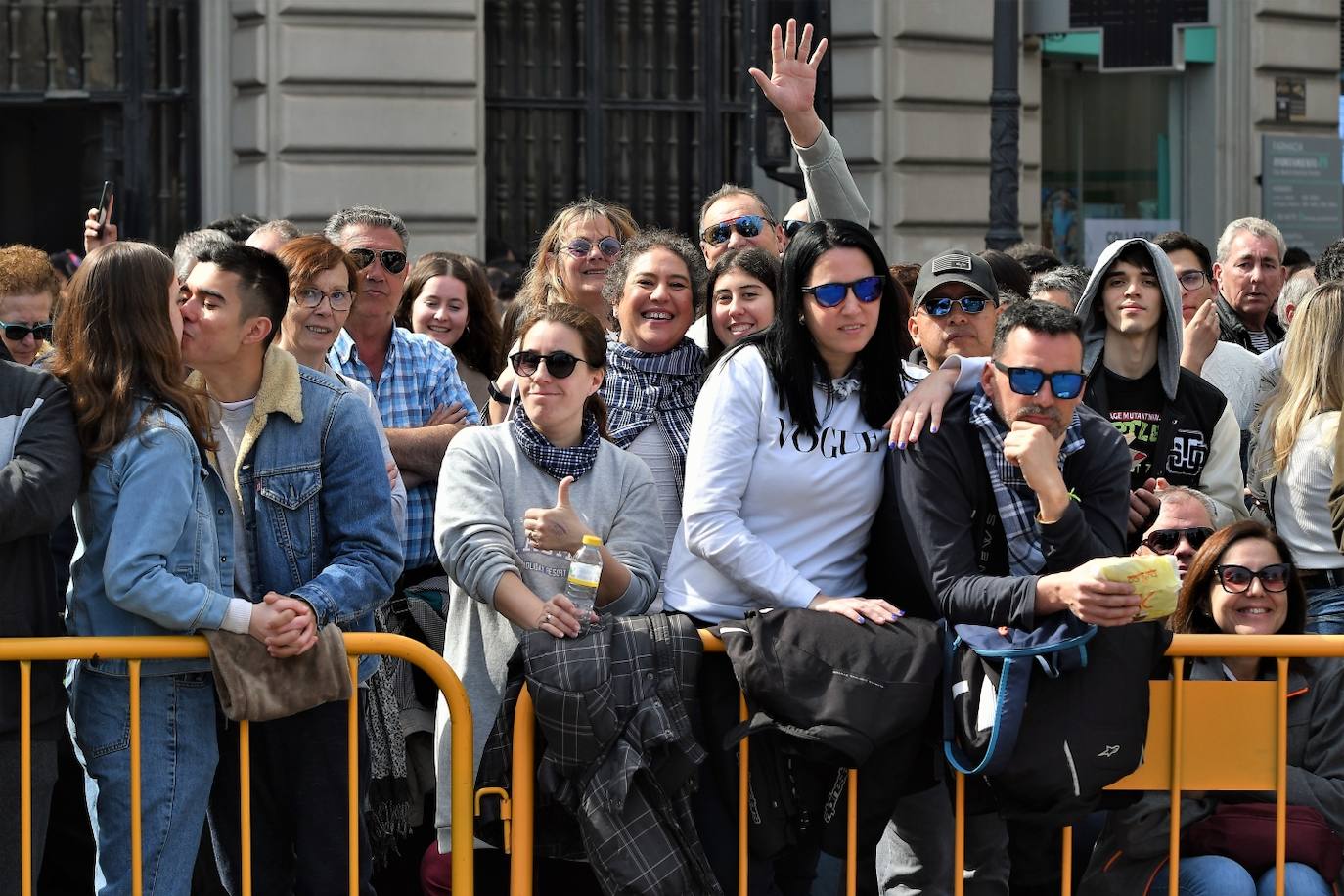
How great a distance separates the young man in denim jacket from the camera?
4.69 metres

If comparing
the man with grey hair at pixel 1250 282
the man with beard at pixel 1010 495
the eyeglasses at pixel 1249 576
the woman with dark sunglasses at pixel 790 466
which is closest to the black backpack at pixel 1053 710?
the man with beard at pixel 1010 495

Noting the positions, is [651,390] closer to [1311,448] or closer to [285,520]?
[285,520]

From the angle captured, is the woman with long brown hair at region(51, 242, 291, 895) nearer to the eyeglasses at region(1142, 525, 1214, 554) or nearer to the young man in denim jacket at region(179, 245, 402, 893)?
the young man in denim jacket at region(179, 245, 402, 893)

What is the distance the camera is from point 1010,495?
4539 millimetres

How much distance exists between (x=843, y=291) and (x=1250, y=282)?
4597 millimetres

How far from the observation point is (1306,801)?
4.83 metres

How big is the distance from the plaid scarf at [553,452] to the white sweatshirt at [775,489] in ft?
1.14

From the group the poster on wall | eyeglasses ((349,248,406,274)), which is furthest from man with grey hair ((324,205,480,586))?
the poster on wall

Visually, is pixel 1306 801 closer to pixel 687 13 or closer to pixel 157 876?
pixel 157 876

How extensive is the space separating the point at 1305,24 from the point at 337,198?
30.0 feet

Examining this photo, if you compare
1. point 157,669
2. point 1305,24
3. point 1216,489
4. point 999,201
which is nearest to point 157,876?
point 157,669

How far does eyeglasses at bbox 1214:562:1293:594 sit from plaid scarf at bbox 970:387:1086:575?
908 mm

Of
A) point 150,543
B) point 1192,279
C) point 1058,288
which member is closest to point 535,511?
point 150,543

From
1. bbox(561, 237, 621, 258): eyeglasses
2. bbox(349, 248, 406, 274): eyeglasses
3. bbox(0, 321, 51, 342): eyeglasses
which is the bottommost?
bbox(0, 321, 51, 342): eyeglasses
